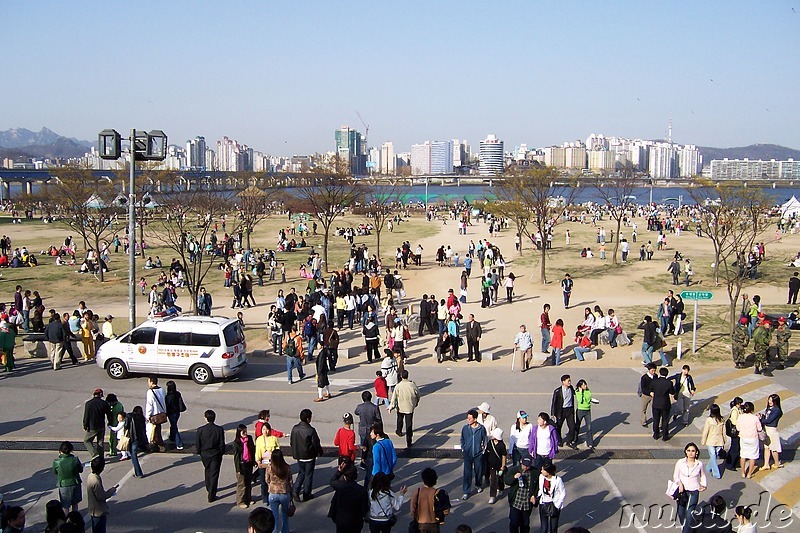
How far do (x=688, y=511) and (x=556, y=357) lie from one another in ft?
29.5

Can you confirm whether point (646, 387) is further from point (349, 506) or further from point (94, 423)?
point (94, 423)

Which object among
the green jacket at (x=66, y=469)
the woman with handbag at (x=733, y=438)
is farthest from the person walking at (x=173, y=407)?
the woman with handbag at (x=733, y=438)

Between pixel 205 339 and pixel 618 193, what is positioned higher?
pixel 618 193

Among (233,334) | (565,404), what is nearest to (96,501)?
(565,404)

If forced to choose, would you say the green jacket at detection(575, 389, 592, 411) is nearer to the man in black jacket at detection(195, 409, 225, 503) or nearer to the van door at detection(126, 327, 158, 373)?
the man in black jacket at detection(195, 409, 225, 503)

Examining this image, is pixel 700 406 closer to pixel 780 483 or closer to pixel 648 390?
pixel 648 390

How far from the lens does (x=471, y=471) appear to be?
10000 mm

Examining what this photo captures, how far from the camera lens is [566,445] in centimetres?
1205

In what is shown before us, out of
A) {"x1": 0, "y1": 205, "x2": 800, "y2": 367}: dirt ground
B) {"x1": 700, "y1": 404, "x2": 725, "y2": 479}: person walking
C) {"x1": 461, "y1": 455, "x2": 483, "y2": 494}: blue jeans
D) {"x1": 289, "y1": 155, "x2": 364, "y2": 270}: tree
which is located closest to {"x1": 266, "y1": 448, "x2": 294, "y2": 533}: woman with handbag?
{"x1": 461, "y1": 455, "x2": 483, "y2": 494}: blue jeans

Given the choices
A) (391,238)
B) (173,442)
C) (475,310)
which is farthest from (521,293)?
(391,238)

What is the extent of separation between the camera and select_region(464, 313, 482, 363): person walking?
1805cm

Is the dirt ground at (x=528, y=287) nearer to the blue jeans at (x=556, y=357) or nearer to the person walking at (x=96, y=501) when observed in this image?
the blue jeans at (x=556, y=357)

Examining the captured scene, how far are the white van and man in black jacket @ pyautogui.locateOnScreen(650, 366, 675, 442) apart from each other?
9014mm

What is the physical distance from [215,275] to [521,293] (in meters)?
15.2
